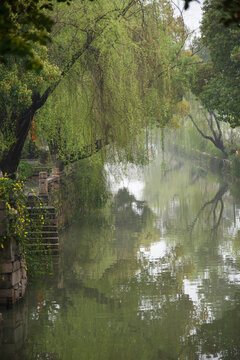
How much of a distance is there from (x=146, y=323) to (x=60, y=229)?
9.84 metres

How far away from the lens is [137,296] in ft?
41.8

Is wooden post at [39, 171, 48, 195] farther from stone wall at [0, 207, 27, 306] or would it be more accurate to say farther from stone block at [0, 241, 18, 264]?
stone block at [0, 241, 18, 264]

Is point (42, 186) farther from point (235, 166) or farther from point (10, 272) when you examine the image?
point (235, 166)

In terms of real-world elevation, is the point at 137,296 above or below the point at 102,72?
below

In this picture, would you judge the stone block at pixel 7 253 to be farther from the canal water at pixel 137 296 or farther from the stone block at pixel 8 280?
the canal water at pixel 137 296

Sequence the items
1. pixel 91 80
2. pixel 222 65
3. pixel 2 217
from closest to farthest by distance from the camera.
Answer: pixel 2 217
pixel 91 80
pixel 222 65

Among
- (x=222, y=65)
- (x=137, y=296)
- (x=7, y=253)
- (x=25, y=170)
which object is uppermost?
(x=222, y=65)

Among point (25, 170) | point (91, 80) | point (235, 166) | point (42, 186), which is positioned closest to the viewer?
point (91, 80)

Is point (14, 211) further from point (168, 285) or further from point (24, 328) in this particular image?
point (168, 285)

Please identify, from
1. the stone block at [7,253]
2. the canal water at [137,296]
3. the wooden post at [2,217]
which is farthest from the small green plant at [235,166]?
the wooden post at [2,217]

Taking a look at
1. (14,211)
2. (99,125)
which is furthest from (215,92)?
(14,211)

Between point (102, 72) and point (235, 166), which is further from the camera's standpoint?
point (235, 166)

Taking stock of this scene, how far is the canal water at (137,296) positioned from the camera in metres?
9.86

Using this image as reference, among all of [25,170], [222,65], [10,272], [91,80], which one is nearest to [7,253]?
[10,272]
